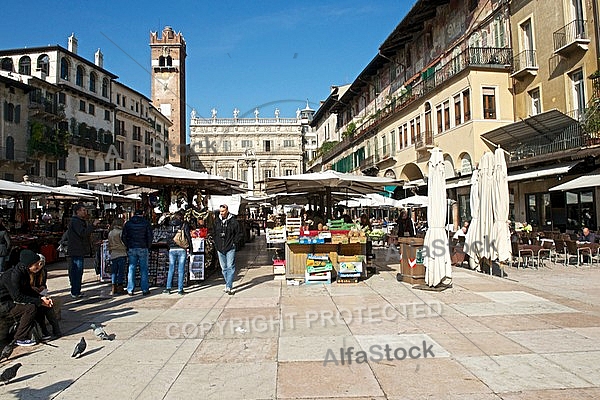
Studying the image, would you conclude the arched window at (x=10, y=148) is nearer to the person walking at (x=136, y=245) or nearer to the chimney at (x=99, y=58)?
the chimney at (x=99, y=58)

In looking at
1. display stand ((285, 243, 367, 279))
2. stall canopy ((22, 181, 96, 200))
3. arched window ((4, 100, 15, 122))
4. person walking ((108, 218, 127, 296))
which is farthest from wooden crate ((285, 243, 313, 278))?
arched window ((4, 100, 15, 122))

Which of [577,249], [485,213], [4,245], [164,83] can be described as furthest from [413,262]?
[164,83]

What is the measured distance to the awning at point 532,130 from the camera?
58.6ft

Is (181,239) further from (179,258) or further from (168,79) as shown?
(168,79)

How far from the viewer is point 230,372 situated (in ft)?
16.3

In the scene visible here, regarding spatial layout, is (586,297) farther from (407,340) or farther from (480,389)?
(480,389)

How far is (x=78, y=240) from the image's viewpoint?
29.9 ft

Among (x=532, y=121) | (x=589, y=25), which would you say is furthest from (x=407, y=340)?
(x=589, y=25)

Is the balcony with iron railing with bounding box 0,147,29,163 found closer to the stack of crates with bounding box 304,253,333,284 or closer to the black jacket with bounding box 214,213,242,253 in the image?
the black jacket with bounding box 214,213,242,253

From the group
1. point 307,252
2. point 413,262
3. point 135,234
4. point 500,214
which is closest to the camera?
point 135,234

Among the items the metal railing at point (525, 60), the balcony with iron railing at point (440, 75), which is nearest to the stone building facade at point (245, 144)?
the balcony with iron railing at point (440, 75)

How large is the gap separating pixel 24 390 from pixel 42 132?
1481 inches

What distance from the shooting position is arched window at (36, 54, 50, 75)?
4138cm

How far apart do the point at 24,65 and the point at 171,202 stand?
36434mm
